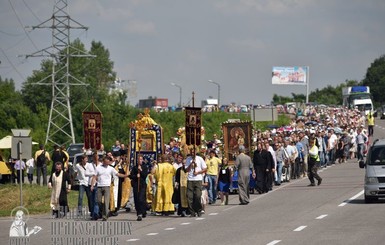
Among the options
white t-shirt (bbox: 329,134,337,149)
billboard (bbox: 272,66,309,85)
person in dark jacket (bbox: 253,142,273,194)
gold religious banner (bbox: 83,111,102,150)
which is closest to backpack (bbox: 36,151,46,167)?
gold religious banner (bbox: 83,111,102,150)

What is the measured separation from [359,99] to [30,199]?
7832 centimetres

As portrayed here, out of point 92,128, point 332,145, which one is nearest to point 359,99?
point 332,145

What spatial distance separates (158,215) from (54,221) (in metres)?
3.22

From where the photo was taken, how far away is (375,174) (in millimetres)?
31234

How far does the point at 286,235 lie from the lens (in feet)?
77.0

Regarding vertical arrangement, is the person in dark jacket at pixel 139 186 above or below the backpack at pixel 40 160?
below

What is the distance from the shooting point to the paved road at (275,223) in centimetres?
2300

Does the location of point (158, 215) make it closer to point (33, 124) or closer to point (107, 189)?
point (107, 189)

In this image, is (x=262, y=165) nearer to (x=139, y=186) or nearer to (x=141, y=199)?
(x=139, y=186)

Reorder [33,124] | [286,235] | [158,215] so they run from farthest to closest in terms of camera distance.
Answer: [33,124]
[158,215]
[286,235]

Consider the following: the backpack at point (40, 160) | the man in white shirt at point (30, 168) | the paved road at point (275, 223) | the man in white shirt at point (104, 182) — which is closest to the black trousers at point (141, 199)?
the paved road at point (275, 223)

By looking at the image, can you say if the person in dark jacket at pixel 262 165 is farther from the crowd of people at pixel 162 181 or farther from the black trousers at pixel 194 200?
the black trousers at pixel 194 200

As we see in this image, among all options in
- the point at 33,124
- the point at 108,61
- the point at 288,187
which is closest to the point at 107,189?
the point at 288,187

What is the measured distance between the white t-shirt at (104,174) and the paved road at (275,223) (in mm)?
1216
